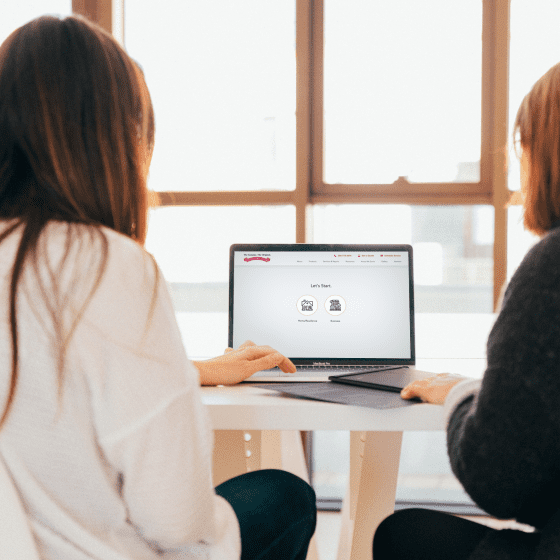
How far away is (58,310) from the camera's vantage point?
1.73 feet

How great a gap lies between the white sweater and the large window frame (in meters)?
1.59

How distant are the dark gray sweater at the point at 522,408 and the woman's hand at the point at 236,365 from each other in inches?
22.4

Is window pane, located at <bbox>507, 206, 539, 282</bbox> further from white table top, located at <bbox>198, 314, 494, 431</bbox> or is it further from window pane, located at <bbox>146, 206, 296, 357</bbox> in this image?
white table top, located at <bbox>198, 314, 494, 431</bbox>

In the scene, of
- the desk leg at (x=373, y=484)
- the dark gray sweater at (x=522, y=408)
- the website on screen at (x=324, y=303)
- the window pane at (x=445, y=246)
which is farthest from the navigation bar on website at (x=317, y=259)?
the dark gray sweater at (x=522, y=408)

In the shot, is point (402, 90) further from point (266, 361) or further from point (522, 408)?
point (522, 408)

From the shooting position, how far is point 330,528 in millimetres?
1977

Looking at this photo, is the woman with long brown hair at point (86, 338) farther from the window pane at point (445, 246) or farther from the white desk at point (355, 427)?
the window pane at point (445, 246)

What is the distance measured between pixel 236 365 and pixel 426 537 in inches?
19.8

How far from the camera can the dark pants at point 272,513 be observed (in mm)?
783

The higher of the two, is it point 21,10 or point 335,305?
point 21,10

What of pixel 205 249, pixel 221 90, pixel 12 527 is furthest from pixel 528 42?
pixel 12 527

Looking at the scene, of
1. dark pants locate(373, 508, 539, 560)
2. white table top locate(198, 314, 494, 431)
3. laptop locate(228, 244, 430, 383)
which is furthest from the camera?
laptop locate(228, 244, 430, 383)

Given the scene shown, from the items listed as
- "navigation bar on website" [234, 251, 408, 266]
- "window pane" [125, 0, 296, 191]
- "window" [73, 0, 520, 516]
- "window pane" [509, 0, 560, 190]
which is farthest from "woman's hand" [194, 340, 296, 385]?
"window pane" [509, 0, 560, 190]

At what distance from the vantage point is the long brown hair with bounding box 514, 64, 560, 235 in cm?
78
